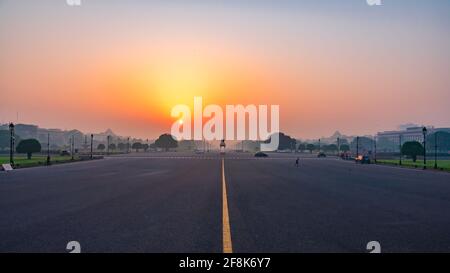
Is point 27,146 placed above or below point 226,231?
above

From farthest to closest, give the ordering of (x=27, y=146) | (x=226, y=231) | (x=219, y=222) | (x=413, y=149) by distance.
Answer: (x=413, y=149), (x=27, y=146), (x=219, y=222), (x=226, y=231)

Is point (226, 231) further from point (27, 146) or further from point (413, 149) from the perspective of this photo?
point (413, 149)

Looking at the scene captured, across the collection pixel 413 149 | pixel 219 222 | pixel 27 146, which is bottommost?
pixel 219 222

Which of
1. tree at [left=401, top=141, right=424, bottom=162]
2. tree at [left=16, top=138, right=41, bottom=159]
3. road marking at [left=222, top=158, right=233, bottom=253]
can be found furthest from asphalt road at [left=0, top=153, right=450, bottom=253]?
tree at [left=16, top=138, right=41, bottom=159]

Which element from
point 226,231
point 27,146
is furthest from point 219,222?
point 27,146

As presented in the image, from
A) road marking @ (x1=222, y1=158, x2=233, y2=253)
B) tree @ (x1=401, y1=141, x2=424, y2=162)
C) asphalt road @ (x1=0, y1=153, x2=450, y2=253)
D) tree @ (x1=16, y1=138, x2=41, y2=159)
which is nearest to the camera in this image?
road marking @ (x1=222, y1=158, x2=233, y2=253)

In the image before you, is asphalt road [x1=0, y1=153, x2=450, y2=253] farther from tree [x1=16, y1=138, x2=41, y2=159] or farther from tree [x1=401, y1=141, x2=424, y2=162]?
tree [x1=16, y1=138, x2=41, y2=159]

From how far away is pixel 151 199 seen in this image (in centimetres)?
1705

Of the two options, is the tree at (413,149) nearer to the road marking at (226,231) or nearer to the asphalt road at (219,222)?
the asphalt road at (219,222)

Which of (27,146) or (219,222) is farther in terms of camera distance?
(27,146)
